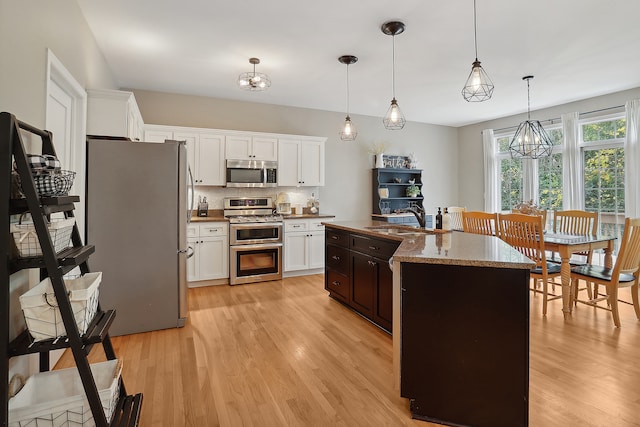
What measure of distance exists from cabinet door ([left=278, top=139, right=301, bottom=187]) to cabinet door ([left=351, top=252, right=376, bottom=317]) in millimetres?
2333

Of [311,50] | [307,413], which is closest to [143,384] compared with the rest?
[307,413]

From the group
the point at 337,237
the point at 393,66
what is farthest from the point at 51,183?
the point at 393,66

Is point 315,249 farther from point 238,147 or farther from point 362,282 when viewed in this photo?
point 362,282

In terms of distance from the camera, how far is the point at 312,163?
558cm

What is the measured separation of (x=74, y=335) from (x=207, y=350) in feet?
5.14

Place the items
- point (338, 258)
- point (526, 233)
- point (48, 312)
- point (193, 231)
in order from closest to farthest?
point (48, 312) → point (526, 233) → point (338, 258) → point (193, 231)

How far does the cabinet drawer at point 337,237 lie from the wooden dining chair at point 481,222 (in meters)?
1.67

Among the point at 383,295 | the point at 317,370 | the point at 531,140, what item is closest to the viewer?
the point at 317,370

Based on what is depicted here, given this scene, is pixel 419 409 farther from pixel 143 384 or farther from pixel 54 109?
pixel 54 109

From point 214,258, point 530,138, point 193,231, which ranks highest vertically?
point 530,138

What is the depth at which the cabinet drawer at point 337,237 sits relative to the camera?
3587mm

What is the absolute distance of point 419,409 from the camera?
1882mm

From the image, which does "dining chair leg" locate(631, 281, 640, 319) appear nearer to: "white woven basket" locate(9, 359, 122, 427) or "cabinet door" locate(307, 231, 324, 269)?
"cabinet door" locate(307, 231, 324, 269)

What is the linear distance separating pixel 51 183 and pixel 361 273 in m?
2.52
